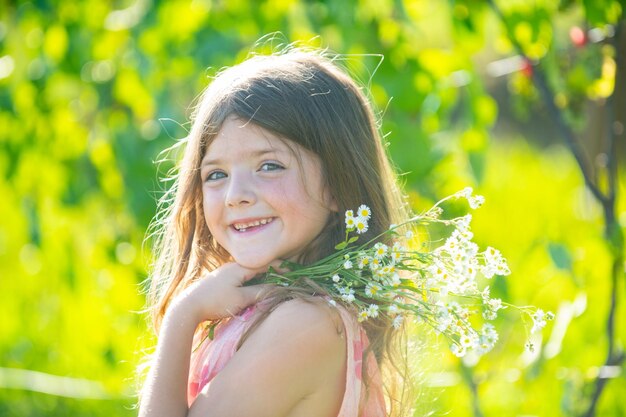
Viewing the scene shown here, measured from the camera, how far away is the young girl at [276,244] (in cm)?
147

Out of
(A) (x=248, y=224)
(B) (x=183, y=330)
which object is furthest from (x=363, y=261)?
Result: (B) (x=183, y=330)

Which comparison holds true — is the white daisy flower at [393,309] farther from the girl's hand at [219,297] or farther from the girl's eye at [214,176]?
the girl's eye at [214,176]

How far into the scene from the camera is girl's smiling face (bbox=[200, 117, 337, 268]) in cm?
155

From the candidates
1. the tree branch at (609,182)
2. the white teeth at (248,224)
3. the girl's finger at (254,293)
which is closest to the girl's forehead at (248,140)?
the white teeth at (248,224)

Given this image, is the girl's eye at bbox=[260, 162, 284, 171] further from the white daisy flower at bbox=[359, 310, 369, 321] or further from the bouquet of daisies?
the white daisy flower at bbox=[359, 310, 369, 321]

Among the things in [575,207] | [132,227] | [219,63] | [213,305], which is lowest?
[575,207]

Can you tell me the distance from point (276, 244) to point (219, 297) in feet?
0.44

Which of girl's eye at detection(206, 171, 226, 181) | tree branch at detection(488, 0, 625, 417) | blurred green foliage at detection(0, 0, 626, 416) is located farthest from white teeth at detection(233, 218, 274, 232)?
tree branch at detection(488, 0, 625, 417)

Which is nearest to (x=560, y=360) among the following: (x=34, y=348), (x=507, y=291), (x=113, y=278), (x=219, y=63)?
(x=507, y=291)

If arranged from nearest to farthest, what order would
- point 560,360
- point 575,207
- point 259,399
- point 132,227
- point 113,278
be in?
point 259,399 → point 560,360 → point 132,227 → point 113,278 → point 575,207

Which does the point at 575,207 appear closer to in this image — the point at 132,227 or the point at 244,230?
the point at 132,227

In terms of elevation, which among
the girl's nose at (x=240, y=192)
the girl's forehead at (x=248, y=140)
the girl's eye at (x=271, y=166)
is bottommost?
the girl's nose at (x=240, y=192)

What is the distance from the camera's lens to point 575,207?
453 cm

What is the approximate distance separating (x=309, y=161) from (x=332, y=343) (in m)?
0.33
